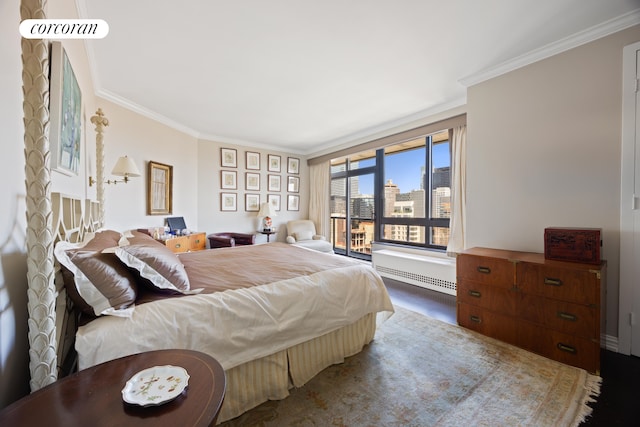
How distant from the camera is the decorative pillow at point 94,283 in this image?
3.60 feet

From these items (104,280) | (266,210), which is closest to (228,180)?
(266,210)

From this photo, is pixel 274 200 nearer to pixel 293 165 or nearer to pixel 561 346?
pixel 293 165

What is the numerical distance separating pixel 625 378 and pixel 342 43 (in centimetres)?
329

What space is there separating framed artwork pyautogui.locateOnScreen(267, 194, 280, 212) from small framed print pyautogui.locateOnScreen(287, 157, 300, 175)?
72 centimetres

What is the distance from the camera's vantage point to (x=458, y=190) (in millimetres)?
3410

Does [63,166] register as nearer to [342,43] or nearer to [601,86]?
[342,43]

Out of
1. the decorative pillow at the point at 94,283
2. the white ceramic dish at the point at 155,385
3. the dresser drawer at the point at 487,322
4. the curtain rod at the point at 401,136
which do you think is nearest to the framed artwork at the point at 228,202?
the curtain rod at the point at 401,136

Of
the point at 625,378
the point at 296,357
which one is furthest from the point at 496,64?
the point at 296,357

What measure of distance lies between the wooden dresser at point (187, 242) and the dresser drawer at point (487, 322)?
3566 mm

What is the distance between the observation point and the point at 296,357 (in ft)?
5.44

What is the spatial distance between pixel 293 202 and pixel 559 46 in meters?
4.94

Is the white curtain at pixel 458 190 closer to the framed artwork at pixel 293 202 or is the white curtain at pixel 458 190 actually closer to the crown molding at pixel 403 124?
the crown molding at pixel 403 124

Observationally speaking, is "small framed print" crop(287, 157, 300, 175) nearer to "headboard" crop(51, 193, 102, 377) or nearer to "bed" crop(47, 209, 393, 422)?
"bed" crop(47, 209, 393, 422)

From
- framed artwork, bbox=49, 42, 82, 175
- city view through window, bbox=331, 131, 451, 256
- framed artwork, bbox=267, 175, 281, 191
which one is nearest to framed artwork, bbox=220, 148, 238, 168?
framed artwork, bbox=267, 175, 281, 191
